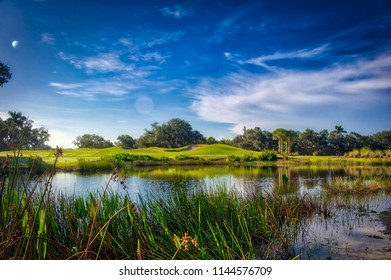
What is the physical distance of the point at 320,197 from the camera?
20.4 feet

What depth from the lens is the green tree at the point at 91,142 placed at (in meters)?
3.97

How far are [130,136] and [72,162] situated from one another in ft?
5.25

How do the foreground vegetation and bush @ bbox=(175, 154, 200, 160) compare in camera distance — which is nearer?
the foreground vegetation

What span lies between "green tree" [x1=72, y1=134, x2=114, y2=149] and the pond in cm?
60

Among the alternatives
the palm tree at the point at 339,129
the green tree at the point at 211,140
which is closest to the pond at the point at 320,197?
the green tree at the point at 211,140

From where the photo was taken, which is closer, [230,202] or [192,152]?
[230,202]

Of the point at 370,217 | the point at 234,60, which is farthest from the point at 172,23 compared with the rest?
the point at 370,217

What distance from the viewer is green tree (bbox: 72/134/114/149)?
3.97m

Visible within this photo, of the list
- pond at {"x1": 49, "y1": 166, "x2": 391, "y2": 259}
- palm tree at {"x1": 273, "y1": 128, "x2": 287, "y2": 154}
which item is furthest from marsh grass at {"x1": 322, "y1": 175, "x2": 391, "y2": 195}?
palm tree at {"x1": 273, "y1": 128, "x2": 287, "y2": 154}

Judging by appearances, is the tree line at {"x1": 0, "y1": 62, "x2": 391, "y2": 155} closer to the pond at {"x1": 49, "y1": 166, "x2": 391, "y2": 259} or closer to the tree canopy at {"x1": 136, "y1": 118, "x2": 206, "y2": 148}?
the tree canopy at {"x1": 136, "y1": 118, "x2": 206, "y2": 148}

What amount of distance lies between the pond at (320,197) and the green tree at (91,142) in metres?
0.60

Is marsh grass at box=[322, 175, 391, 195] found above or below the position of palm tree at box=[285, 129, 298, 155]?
below

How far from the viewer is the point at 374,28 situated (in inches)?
138
